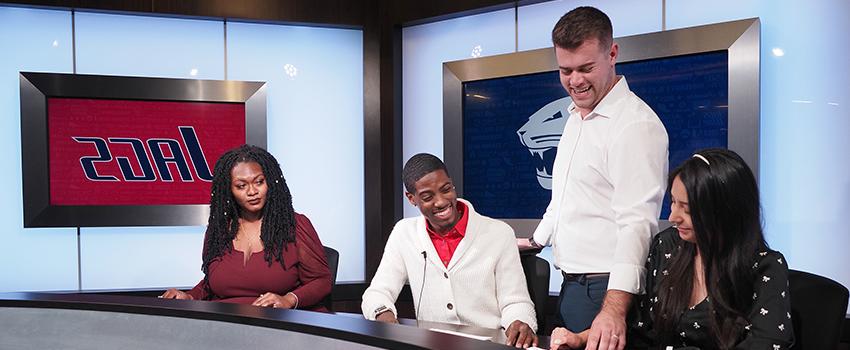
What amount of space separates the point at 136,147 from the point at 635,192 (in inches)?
119

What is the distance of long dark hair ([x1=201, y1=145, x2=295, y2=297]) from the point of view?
8.55 ft

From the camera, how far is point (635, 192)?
5.60 feet

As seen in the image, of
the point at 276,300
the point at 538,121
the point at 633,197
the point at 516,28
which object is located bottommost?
the point at 276,300

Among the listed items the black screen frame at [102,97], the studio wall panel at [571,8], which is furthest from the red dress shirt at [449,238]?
the black screen frame at [102,97]

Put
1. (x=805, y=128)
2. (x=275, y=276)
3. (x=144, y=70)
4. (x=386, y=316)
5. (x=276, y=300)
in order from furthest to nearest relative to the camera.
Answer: (x=144, y=70)
(x=805, y=128)
(x=275, y=276)
(x=276, y=300)
(x=386, y=316)

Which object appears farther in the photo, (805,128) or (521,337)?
(805,128)

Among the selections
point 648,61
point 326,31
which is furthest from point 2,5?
point 648,61

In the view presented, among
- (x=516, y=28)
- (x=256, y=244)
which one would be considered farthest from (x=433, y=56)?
(x=256, y=244)

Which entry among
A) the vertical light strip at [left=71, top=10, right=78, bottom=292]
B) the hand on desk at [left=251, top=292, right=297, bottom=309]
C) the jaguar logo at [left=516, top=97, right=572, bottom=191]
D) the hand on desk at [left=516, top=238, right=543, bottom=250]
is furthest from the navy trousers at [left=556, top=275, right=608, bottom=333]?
the vertical light strip at [left=71, top=10, right=78, bottom=292]

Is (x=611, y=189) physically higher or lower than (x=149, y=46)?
lower

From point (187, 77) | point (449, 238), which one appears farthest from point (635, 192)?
point (187, 77)

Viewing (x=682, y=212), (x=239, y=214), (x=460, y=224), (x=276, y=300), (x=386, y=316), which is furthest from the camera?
(x=239, y=214)

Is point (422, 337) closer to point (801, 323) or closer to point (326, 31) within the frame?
point (801, 323)

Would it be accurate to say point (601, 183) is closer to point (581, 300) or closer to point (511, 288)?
point (581, 300)
